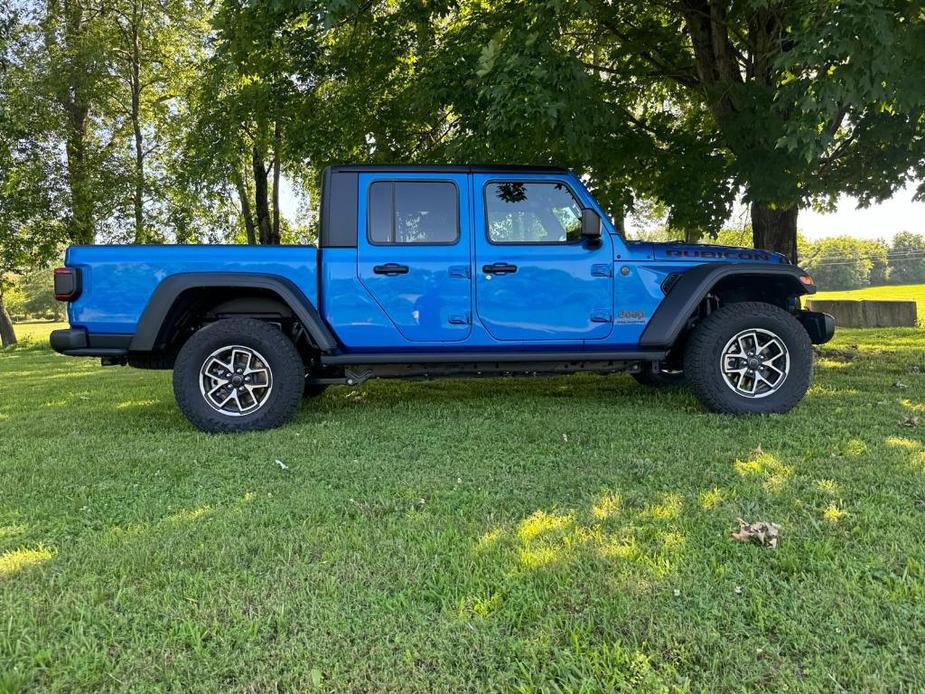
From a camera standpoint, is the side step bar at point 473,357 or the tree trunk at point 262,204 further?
the tree trunk at point 262,204

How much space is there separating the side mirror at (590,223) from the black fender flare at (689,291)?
2.57 ft

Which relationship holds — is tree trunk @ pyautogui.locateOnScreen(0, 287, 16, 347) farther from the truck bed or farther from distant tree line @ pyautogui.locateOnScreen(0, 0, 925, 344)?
the truck bed

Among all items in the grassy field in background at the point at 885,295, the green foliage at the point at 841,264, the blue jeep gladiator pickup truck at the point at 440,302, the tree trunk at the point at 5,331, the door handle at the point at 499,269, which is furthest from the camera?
the green foliage at the point at 841,264

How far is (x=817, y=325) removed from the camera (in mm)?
4848

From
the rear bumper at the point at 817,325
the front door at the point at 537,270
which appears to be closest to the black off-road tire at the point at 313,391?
the front door at the point at 537,270

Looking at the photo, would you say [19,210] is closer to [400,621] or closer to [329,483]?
[329,483]

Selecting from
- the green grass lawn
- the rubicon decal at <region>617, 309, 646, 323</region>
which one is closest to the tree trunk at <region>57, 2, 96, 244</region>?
the green grass lawn

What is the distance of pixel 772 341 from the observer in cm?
454

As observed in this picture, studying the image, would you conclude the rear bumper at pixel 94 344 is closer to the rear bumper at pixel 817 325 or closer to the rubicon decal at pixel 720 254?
the rubicon decal at pixel 720 254

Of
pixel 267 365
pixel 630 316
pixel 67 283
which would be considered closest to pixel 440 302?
pixel 267 365

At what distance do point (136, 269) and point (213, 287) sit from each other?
1.72 ft

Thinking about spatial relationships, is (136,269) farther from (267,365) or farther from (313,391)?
(313,391)

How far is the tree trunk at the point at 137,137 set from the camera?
15.4 m

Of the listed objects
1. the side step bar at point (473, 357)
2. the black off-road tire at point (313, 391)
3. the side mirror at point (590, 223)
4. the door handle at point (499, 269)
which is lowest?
the black off-road tire at point (313, 391)
